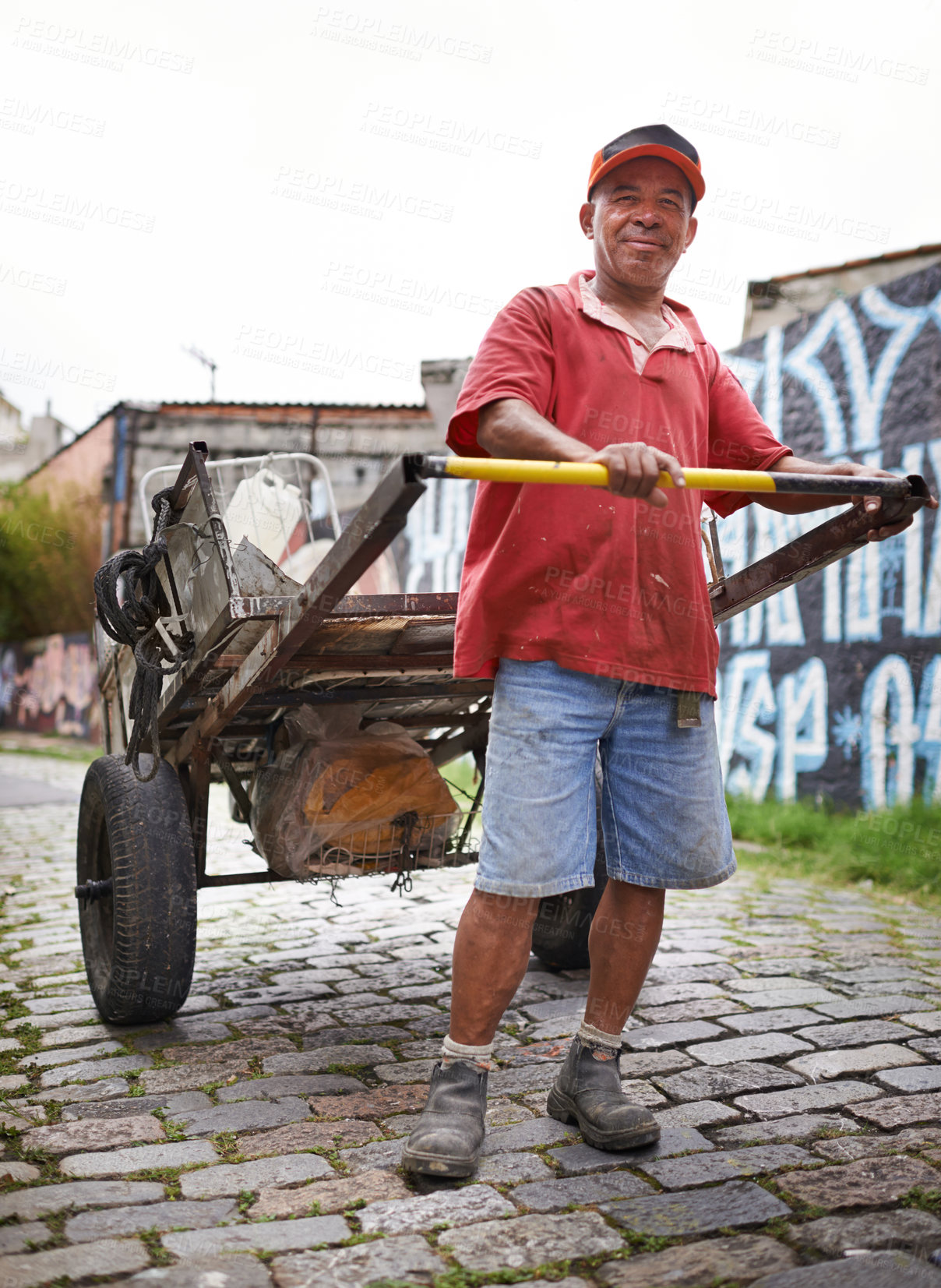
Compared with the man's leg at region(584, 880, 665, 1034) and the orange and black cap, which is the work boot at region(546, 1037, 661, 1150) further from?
the orange and black cap

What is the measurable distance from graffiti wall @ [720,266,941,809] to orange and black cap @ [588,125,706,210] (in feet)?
15.7

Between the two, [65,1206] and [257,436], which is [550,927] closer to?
[65,1206]

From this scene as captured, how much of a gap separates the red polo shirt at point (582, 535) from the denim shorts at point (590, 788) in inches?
3.1

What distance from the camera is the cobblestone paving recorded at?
1.94 metres

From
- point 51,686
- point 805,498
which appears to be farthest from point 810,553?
point 51,686

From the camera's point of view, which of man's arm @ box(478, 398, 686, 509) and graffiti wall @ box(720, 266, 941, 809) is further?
graffiti wall @ box(720, 266, 941, 809)

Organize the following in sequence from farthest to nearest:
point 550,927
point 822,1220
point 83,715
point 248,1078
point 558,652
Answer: point 83,715
point 550,927
point 248,1078
point 558,652
point 822,1220

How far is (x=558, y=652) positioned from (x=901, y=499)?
88cm

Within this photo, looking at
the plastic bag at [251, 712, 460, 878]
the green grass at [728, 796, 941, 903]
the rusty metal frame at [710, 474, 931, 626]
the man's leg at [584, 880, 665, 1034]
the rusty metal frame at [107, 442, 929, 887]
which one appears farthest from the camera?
the green grass at [728, 796, 941, 903]

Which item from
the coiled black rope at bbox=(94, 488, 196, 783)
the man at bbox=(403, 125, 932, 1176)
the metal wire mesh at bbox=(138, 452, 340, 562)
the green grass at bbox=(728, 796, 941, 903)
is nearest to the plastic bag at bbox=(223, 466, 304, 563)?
the metal wire mesh at bbox=(138, 452, 340, 562)

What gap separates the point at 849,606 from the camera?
289 inches

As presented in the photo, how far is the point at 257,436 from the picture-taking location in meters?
19.5

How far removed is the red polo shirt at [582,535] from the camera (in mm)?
2375

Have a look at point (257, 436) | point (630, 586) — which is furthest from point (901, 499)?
point (257, 436)
